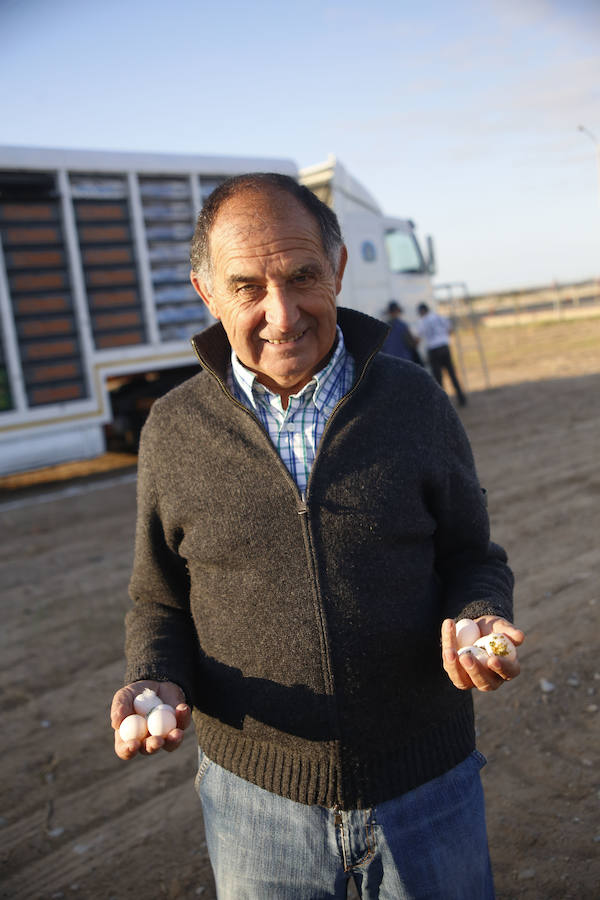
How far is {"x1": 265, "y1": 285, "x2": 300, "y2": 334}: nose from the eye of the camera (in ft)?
5.41

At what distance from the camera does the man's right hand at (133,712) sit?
4.74 feet

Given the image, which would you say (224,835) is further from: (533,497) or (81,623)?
(533,497)

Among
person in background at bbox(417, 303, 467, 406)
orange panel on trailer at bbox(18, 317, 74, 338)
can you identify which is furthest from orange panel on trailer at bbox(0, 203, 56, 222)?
person in background at bbox(417, 303, 467, 406)

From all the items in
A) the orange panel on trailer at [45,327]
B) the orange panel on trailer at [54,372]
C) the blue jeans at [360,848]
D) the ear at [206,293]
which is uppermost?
the orange panel on trailer at [45,327]

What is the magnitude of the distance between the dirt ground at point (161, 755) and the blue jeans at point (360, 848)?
1.17m

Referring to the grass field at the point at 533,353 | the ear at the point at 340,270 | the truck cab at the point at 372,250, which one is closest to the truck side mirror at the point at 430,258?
the truck cab at the point at 372,250

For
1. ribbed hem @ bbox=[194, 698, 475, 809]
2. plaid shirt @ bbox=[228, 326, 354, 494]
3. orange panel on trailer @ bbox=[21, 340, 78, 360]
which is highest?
orange panel on trailer @ bbox=[21, 340, 78, 360]

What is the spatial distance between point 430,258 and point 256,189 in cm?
1148

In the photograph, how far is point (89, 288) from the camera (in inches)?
341

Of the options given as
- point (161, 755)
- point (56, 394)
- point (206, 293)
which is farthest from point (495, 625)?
point (56, 394)

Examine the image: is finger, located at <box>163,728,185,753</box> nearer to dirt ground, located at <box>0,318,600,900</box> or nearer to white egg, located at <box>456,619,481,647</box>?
white egg, located at <box>456,619,481,647</box>

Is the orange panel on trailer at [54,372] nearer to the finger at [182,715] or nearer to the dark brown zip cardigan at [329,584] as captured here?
the dark brown zip cardigan at [329,584]

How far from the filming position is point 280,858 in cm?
155

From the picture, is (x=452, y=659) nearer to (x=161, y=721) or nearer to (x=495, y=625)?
(x=495, y=625)
